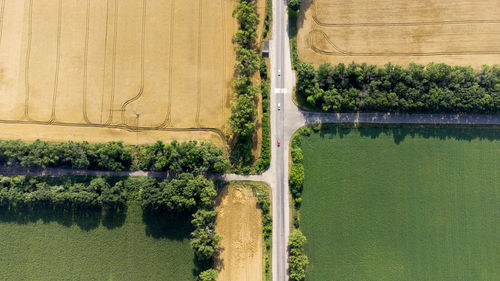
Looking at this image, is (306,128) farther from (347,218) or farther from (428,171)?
(428,171)

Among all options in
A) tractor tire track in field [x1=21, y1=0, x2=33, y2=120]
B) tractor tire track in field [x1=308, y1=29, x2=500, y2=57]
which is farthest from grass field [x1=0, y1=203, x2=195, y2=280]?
tractor tire track in field [x1=308, y1=29, x2=500, y2=57]

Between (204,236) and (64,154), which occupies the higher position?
(64,154)

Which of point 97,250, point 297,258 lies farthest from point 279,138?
point 97,250

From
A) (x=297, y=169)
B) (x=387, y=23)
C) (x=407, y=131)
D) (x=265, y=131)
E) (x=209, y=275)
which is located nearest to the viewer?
(x=209, y=275)

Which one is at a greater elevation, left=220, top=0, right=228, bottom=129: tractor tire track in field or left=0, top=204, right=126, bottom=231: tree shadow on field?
left=220, top=0, right=228, bottom=129: tractor tire track in field

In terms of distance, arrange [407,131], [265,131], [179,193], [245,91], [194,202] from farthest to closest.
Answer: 1. [407,131]
2. [265,131]
3. [245,91]
4. [179,193]
5. [194,202]

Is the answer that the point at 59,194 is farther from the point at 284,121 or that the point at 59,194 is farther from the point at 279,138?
the point at 284,121

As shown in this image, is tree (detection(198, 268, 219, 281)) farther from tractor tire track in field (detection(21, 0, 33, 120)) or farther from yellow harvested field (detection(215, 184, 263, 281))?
tractor tire track in field (detection(21, 0, 33, 120))
